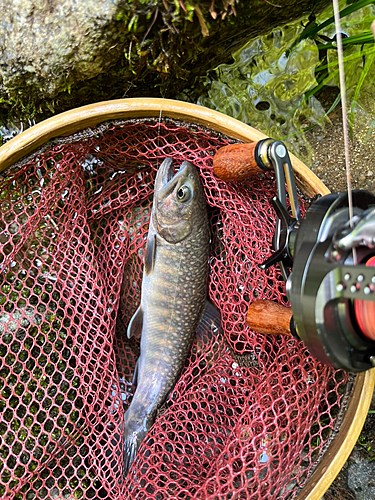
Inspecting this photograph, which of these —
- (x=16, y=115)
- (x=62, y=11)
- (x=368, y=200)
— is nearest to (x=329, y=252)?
(x=368, y=200)

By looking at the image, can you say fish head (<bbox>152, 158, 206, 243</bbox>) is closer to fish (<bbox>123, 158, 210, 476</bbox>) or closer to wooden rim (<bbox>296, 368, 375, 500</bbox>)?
fish (<bbox>123, 158, 210, 476</bbox>)

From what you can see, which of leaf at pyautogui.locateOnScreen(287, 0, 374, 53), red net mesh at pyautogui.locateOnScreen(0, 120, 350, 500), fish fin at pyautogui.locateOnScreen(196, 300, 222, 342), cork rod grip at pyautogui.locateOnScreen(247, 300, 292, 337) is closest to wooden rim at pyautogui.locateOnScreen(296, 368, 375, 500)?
red net mesh at pyautogui.locateOnScreen(0, 120, 350, 500)

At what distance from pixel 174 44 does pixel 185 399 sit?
1625mm

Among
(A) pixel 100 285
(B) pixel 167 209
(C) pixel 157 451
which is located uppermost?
(B) pixel 167 209

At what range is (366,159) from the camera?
7.27ft

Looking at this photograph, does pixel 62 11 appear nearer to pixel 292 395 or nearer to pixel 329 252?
pixel 329 252

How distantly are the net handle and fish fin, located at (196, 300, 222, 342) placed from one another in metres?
0.74

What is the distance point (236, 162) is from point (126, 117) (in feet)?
1.68

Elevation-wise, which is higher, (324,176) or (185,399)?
(324,176)

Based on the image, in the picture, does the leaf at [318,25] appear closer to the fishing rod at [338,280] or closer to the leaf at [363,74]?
the leaf at [363,74]

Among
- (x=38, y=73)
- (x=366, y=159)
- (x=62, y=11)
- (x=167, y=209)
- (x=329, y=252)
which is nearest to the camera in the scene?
(x=329, y=252)

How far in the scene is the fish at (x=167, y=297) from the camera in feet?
6.09

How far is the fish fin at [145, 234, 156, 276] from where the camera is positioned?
6.27 ft

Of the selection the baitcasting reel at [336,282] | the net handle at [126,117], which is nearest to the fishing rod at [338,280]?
the baitcasting reel at [336,282]
